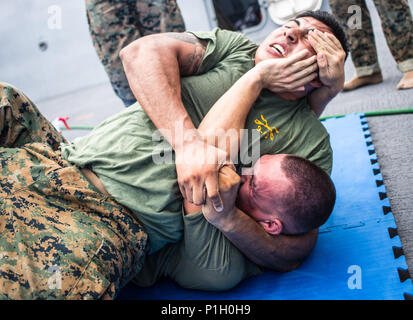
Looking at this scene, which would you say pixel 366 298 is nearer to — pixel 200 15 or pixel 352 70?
pixel 352 70

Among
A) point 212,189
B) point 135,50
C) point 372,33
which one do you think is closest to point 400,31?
point 372,33

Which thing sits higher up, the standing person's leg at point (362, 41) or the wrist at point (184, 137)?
the wrist at point (184, 137)

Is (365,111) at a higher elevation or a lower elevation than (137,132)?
lower

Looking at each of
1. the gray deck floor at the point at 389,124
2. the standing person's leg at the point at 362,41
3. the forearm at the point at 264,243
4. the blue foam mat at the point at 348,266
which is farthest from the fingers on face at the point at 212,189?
the standing person's leg at the point at 362,41

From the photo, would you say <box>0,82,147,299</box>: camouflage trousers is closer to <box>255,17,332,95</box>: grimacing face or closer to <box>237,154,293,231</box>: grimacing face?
<box>237,154,293,231</box>: grimacing face

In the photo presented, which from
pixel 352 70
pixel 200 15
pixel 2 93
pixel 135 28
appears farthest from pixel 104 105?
pixel 2 93

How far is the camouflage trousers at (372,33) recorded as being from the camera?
2361 millimetres

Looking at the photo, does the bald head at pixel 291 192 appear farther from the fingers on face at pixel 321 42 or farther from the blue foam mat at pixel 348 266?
the fingers on face at pixel 321 42

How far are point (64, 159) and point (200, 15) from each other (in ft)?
14.8

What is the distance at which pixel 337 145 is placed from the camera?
2.02 meters

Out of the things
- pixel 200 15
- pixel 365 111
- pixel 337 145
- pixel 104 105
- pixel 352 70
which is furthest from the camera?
pixel 200 15

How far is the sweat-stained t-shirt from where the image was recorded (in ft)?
3.51

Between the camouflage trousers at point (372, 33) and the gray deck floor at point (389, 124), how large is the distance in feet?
0.62

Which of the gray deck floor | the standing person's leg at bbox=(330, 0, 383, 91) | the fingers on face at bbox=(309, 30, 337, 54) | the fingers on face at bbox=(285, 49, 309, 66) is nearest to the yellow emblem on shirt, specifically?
the fingers on face at bbox=(285, 49, 309, 66)
